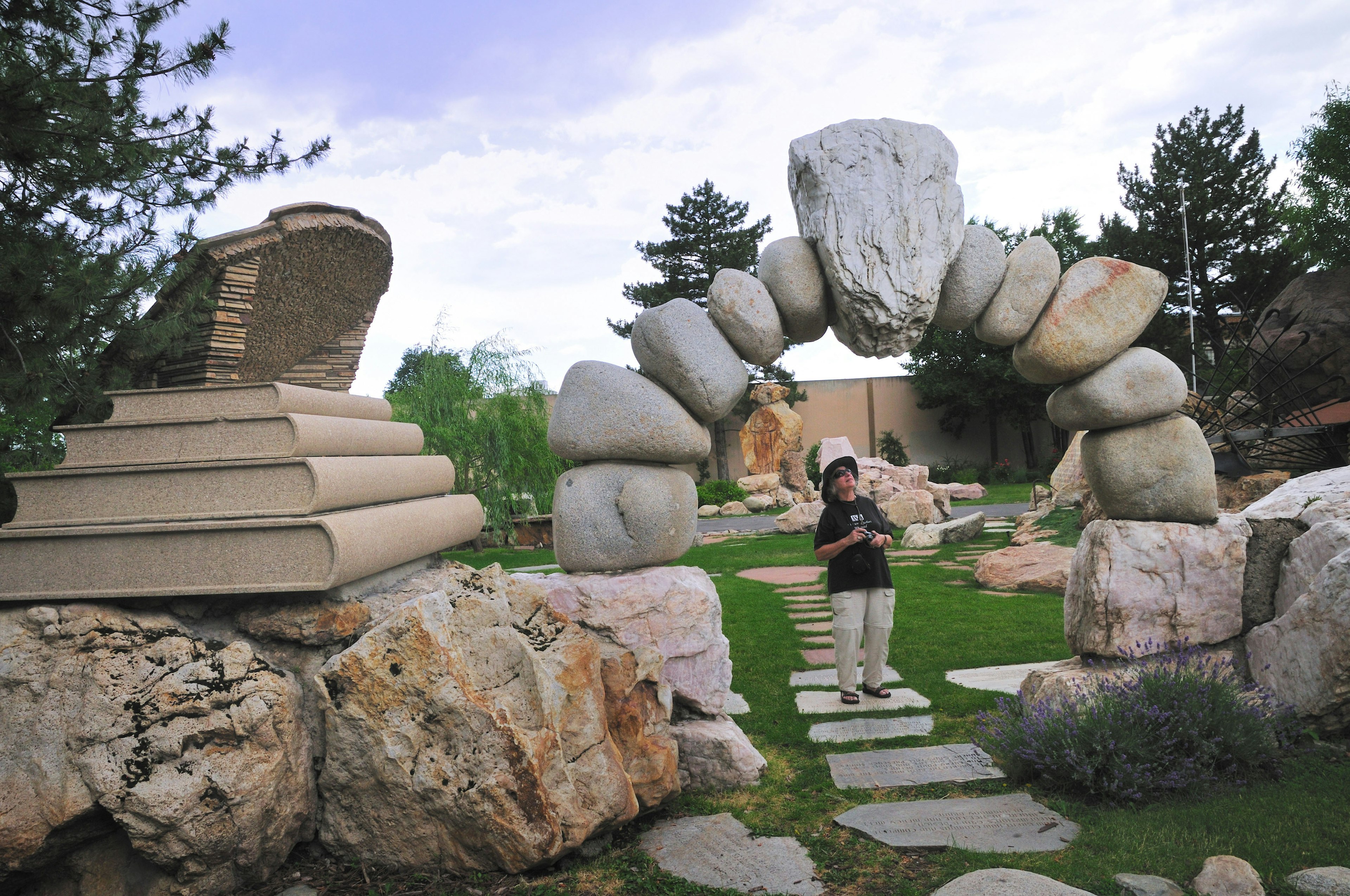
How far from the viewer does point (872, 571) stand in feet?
16.1

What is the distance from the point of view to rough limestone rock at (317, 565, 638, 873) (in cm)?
257

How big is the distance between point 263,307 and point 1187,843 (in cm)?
401

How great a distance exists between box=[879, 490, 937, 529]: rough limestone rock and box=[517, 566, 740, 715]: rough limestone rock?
35.0 feet

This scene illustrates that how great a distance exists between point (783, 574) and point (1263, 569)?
6512mm

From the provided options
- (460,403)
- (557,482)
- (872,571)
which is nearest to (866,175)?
(557,482)

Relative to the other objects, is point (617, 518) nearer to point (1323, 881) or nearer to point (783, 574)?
point (1323, 881)

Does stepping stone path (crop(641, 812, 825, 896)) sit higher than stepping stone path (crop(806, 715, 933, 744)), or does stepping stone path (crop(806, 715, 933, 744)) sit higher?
stepping stone path (crop(641, 812, 825, 896))

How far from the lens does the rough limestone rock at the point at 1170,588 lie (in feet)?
12.3

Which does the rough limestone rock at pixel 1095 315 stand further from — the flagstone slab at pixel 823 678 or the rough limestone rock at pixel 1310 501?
the flagstone slab at pixel 823 678

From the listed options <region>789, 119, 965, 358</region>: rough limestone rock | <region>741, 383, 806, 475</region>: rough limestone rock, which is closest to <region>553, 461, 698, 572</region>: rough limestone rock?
<region>789, 119, 965, 358</region>: rough limestone rock

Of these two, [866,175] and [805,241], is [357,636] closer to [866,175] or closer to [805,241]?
[805,241]

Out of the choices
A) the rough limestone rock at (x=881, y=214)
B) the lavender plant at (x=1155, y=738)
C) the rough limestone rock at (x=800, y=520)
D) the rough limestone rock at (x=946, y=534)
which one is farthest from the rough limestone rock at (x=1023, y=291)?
the rough limestone rock at (x=800, y=520)

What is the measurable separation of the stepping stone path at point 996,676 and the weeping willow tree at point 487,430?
9786 millimetres

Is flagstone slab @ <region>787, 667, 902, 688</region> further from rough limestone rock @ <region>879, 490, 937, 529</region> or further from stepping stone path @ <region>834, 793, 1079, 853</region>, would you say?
rough limestone rock @ <region>879, 490, 937, 529</region>
